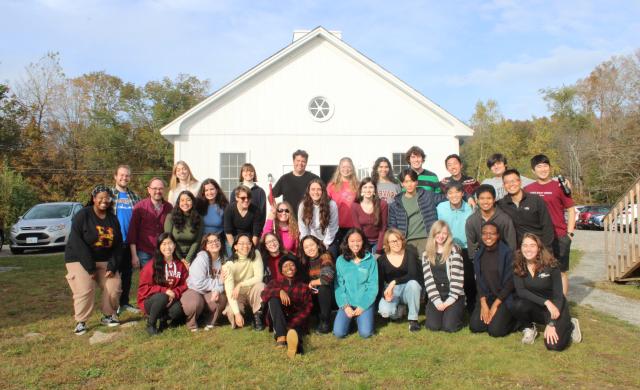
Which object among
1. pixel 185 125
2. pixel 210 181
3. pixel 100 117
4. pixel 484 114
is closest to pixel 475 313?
pixel 210 181

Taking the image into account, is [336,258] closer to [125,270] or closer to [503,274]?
[503,274]

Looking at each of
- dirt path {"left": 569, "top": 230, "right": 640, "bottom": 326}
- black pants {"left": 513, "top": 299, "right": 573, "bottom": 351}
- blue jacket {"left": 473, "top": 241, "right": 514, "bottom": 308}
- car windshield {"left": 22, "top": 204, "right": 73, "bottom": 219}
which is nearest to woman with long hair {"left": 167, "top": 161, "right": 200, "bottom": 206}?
blue jacket {"left": 473, "top": 241, "right": 514, "bottom": 308}

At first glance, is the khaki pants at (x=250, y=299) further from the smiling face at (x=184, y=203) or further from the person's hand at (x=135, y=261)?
the person's hand at (x=135, y=261)

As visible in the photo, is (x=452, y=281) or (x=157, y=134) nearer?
(x=452, y=281)

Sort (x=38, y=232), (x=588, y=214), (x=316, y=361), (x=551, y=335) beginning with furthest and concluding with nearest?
(x=588, y=214), (x=38, y=232), (x=551, y=335), (x=316, y=361)

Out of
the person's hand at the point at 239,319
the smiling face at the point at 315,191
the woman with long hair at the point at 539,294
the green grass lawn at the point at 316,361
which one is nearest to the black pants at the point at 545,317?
the woman with long hair at the point at 539,294

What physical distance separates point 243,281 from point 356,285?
1319 millimetres

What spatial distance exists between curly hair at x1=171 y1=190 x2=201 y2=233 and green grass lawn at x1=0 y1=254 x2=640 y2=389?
1273 millimetres

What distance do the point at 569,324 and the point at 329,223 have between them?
2852 millimetres

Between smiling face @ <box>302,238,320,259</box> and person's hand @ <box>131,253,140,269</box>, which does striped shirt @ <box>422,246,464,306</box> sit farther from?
person's hand @ <box>131,253,140,269</box>

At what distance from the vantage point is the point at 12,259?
13.4 metres

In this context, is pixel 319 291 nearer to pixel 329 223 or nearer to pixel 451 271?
pixel 329 223

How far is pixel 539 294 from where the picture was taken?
523cm

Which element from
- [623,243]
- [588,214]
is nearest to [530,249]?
[623,243]
